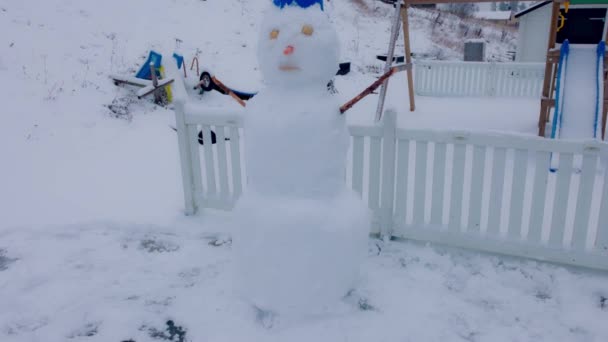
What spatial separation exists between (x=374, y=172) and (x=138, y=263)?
1928mm

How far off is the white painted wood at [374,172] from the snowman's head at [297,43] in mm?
1121

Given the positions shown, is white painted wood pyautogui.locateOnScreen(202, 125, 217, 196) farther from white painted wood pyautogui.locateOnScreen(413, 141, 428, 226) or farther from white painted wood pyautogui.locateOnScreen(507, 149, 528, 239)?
white painted wood pyautogui.locateOnScreen(507, 149, 528, 239)

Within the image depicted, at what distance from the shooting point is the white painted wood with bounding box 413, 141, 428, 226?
11.1ft

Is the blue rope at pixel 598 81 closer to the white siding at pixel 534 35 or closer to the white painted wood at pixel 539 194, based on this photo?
the white painted wood at pixel 539 194

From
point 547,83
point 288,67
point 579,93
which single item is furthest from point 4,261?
point 579,93

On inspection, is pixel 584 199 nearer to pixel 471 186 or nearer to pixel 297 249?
pixel 471 186

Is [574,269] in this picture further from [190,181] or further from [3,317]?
[3,317]

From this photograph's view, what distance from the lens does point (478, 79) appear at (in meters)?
11.7

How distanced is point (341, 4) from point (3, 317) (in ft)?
65.7

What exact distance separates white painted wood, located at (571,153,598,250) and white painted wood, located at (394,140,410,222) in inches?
45.8

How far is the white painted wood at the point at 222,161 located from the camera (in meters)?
3.88

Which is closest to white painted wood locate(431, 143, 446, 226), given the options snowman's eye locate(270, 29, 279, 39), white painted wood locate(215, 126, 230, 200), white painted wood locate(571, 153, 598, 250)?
white painted wood locate(571, 153, 598, 250)

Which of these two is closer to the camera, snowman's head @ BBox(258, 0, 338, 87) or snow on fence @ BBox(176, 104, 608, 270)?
snowman's head @ BBox(258, 0, 338, 87)

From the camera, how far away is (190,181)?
411cm
